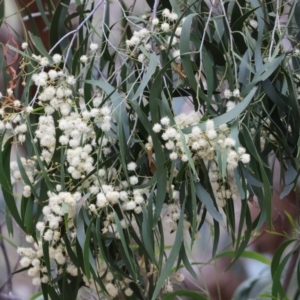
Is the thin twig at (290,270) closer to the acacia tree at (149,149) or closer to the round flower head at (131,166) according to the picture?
the acacia tree at (149,149)

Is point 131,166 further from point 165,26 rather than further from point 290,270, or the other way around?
point 290,270

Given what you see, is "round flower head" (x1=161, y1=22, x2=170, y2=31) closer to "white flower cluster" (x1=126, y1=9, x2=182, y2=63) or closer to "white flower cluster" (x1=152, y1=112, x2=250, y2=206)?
"white flower cluster" (x1=126, y1=9, x2=182, y2=63)

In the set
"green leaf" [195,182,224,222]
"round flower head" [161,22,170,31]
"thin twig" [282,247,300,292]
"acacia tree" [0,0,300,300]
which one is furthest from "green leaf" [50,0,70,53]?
"thin twig" [282,247,300,292]

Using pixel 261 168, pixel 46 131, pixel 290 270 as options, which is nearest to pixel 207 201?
pixel 261 168

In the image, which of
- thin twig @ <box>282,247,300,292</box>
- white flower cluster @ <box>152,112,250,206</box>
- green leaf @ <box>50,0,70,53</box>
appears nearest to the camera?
white flower cluster @ <box>152,112,250,206</box>

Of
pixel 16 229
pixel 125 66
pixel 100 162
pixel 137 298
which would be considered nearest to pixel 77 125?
pixel 100 162

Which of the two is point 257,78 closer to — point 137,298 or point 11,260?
point 137,298

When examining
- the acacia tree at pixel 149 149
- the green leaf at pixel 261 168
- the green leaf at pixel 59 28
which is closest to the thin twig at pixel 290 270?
the acacia tree at pixel 149 149

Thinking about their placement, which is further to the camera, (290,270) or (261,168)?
(290,270)

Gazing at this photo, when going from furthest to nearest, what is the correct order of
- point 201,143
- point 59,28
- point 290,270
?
point 290,270, point 59,28, point 201,143

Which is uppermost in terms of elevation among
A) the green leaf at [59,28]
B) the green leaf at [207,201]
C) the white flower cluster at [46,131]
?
the green leaf at [59,28]

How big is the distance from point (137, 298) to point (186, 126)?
0.31m

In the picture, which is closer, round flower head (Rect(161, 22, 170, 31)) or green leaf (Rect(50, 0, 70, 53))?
round flower head (Rect(161, 22, 170, 31))

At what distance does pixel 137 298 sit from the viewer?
71 centimetres
